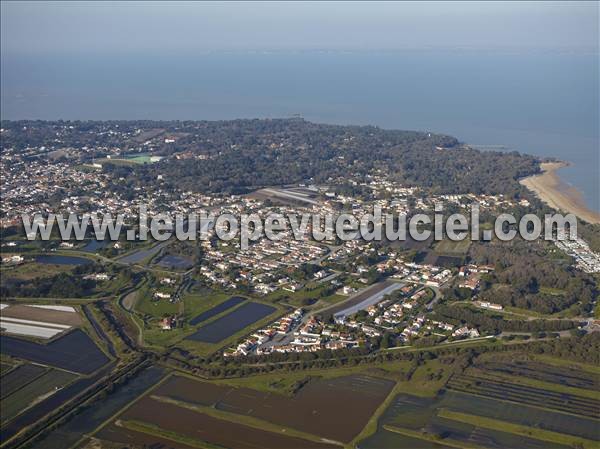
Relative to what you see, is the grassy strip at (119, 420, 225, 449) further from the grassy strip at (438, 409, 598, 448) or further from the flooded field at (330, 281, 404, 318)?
the flooded field at (330, 281, 404, 318)

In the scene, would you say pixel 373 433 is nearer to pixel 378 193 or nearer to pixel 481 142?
pixel 378 193

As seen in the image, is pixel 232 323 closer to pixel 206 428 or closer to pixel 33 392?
pixel 206 428

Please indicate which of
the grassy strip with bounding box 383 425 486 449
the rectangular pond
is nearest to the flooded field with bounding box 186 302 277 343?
the grassy strip with bounding box 383 425 486 449

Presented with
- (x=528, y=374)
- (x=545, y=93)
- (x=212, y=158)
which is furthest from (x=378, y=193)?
(x=545, y=93)

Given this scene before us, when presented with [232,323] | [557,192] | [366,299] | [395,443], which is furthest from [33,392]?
[557,192]

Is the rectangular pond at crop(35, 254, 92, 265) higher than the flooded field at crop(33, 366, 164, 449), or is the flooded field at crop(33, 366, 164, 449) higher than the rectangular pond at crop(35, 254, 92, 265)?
the rectangular pond at crop(35, 254, 92, 265)

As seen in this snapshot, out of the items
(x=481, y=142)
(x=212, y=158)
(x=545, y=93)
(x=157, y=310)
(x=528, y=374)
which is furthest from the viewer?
(x=545, y=93)

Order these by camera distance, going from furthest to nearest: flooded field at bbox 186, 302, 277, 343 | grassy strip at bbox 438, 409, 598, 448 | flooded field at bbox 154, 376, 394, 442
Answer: flooded field at bbox 186, 302, 277, 343 → flooded field at bbox 154, 376, 394, 442 → grassy strip at bbox 438, 409, 598, 448
